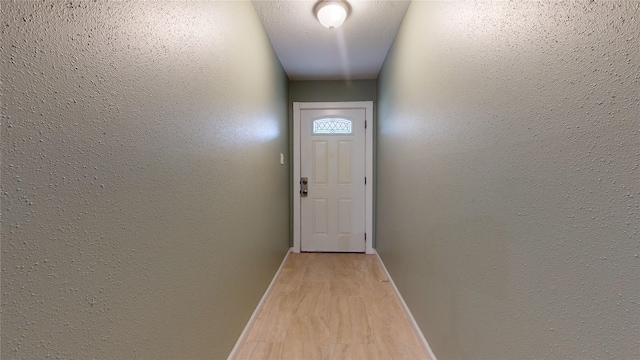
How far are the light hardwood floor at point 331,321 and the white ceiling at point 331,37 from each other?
225cm

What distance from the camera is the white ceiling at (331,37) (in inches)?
71.9

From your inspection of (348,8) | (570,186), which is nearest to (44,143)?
(570,186)

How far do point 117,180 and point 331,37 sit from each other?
210cm

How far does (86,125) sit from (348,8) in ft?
5.89

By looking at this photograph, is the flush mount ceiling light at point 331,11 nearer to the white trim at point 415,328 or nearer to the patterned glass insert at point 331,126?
the patterned glass insert at point 331,126

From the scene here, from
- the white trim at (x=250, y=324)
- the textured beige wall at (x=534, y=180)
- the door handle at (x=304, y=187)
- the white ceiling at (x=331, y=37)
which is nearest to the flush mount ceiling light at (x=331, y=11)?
the white ceiling at (x=331, y=37)

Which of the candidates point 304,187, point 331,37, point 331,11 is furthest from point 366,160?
point 331,11

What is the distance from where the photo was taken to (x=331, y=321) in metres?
1.80

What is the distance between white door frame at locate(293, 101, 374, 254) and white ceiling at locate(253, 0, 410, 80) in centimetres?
36

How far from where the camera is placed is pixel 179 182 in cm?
95

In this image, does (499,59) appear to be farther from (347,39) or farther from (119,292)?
(347,39)

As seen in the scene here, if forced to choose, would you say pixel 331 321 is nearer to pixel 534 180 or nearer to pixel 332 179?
pixel 534 180

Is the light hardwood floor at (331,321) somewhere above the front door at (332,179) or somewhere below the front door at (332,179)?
below

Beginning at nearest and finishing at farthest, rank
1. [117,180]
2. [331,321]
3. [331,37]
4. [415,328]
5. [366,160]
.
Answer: [117,180]
[415,328]
[331,321]
[331,37]
[366,160]
